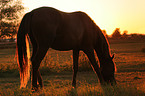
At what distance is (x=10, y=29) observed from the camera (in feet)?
71.0

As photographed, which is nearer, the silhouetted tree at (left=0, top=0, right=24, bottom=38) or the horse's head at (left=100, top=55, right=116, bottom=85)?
the horse's head at (left=100, top=55, right=116, bottom=85)

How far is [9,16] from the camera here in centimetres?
2173

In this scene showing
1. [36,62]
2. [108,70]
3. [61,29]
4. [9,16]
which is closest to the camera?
[36,62]

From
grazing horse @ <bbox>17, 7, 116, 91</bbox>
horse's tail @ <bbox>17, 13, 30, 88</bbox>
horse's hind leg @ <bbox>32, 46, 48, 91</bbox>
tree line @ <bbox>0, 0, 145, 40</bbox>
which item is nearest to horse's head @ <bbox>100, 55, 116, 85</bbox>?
grazing horse @ <bbox>17, 7, 116, 91</bbox>

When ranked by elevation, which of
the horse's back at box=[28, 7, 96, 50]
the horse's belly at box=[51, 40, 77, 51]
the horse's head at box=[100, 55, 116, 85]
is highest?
the horse's back at box=[28, 7, 96, 50]

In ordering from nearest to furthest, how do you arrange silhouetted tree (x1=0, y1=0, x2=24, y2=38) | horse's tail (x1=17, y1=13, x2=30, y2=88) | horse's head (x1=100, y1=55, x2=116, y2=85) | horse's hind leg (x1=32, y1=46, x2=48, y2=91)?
horse's hind leg (x1=32, y1=46, x2=48, y2=91), horse's tail (x1=17, y1=13, x2=30, y2=88), horse's head (x1=100, y1=55, x2=116, y2=85), silhouetted tree (x1=0, y1=0, x2=24, y2=38)

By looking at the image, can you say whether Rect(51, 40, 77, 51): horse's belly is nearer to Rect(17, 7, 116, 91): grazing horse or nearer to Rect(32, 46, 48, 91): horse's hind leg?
Rect(17, 7, 116, 91): grazing horse

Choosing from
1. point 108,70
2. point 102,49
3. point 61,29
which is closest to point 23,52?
point 61,29

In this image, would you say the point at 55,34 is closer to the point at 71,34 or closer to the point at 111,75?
the point at 71,34

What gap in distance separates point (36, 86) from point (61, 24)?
1918mm

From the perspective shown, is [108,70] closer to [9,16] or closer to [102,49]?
[102,49]

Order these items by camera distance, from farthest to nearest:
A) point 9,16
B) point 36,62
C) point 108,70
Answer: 1. point 9,16
2. point 108,70
3. point 36,62

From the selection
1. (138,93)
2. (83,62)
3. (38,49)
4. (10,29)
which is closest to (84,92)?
(138,93)

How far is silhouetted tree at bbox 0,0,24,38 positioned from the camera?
21.0 metres
